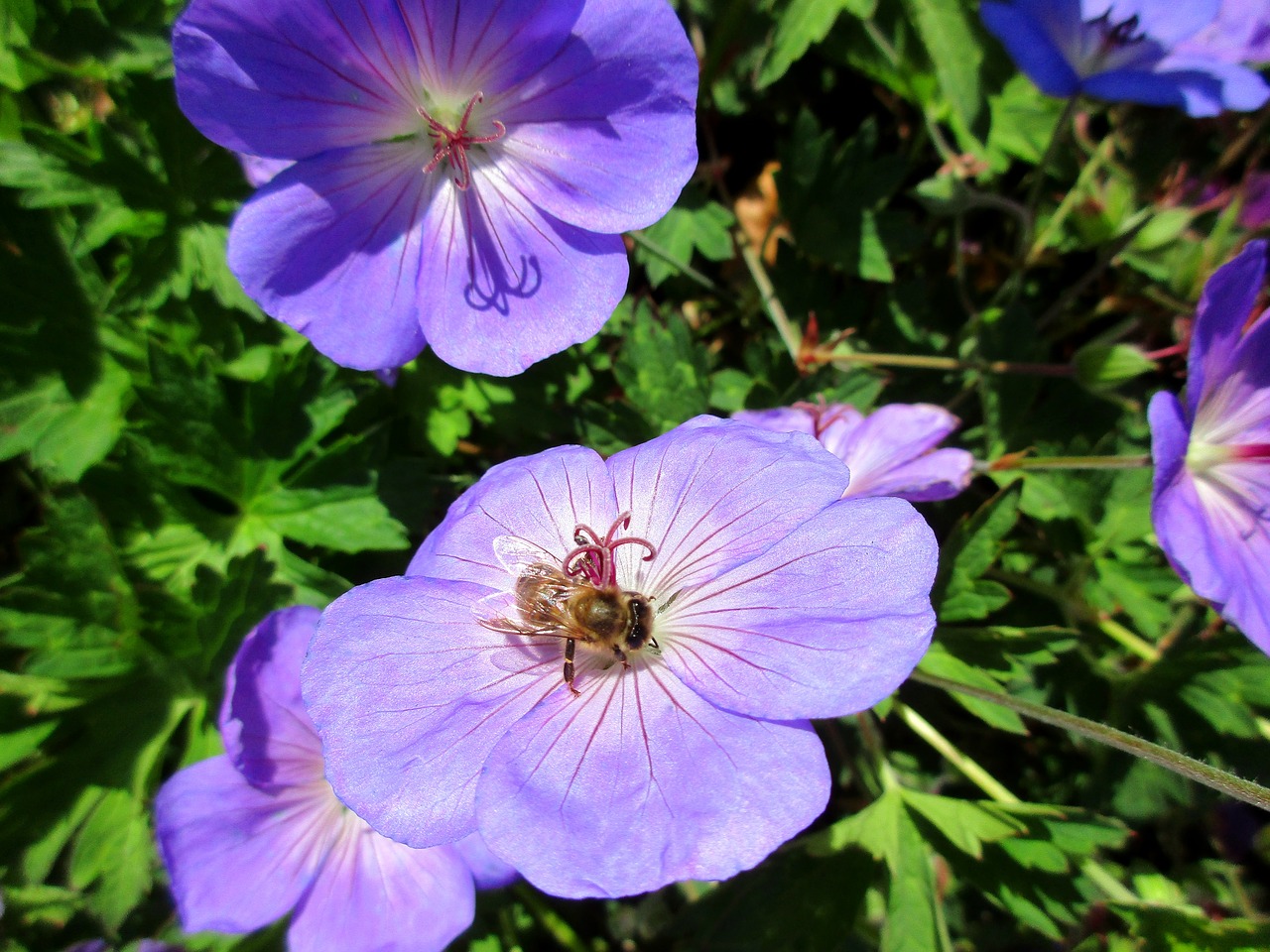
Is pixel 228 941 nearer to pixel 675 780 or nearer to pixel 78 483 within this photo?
pixel 78 483

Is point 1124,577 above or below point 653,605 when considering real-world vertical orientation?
above

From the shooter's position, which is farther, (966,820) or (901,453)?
(966,820)

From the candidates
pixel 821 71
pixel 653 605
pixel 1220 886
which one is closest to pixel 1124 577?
pixel 1220 886

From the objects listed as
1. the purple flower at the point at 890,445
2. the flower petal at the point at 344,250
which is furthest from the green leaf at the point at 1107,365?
the flower petal at the point at 344,250

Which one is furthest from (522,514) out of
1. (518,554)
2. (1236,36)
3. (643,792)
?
(1236,36)

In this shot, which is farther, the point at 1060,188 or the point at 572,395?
the point at 1060,188

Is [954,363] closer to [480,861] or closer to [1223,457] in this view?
[1223,457]

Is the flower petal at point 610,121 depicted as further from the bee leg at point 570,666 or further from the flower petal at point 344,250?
the bee leg at point 570,666
